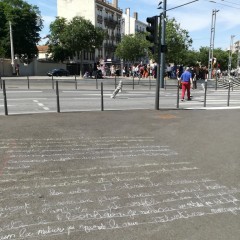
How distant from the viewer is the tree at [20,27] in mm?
63062

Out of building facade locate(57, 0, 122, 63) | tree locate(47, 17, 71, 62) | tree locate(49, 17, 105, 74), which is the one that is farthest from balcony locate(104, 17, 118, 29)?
tree locate(49, 17, 105, 74)

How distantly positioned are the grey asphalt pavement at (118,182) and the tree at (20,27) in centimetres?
5719

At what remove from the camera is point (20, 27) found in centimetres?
6438

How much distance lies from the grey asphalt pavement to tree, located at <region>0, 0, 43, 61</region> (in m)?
57.2

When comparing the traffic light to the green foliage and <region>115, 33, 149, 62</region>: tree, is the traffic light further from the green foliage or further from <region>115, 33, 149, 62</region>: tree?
<region>115, 33, 149, 62</region>: tree

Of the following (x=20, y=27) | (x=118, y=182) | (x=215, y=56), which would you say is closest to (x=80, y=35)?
(x=20, y=27)

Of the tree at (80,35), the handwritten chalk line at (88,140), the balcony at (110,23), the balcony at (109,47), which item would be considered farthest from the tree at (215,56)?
the handwritten chalk line at (88,140)

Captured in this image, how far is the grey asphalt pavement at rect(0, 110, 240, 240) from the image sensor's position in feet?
12.3

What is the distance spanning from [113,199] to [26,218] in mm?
1122

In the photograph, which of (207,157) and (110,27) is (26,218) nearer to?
(207,157)

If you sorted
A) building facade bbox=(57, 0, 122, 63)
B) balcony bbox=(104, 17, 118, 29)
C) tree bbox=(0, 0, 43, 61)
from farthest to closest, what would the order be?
1. balcony bbox=(104, 17, 118, 29)
2. building facade bbox=(57, 0, 122, 63)
3. tree bbox=(0, 0, 43, 61)

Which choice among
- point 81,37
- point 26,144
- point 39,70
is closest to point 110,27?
point 39,70

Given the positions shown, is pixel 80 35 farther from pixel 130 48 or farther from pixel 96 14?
pixel 96 14

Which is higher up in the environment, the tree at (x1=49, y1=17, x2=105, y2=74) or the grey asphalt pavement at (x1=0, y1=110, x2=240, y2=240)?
the tree at (x1=49, y1=17, x2=105, y2=74)
